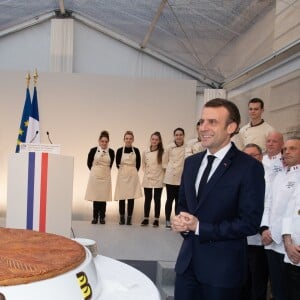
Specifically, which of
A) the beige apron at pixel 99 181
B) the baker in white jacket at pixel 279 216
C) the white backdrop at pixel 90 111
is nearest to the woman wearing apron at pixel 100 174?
the beige apron at pixel 99 181

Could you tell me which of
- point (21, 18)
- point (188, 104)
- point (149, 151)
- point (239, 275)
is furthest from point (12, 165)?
point (21, 18)

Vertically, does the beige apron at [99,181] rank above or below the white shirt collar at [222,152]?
below

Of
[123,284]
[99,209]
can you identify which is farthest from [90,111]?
[123,284]

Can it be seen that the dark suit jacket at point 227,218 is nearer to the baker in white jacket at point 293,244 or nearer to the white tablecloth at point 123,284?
the white tablecloth at point 123,284

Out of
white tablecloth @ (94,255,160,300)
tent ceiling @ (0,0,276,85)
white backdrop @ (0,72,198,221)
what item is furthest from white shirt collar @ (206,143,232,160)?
white backdrop @ (0,72,198,221)

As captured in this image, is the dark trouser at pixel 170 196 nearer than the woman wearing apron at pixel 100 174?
Yes

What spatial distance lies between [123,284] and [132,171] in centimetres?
448

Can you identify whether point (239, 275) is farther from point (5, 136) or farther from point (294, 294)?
point (5, 136)

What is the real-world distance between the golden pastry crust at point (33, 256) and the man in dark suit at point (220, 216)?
0.43m

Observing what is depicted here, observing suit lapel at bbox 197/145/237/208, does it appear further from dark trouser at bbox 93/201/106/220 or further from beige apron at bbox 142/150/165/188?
dark trouser at bbox 93/201/106/220

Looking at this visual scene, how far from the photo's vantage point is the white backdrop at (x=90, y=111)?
6.63m

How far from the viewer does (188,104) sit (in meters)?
6.80

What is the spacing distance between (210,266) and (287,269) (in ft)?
2.61

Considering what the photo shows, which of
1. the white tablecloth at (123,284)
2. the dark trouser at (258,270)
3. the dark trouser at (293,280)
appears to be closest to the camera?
the white tablecloth at (123,284)
